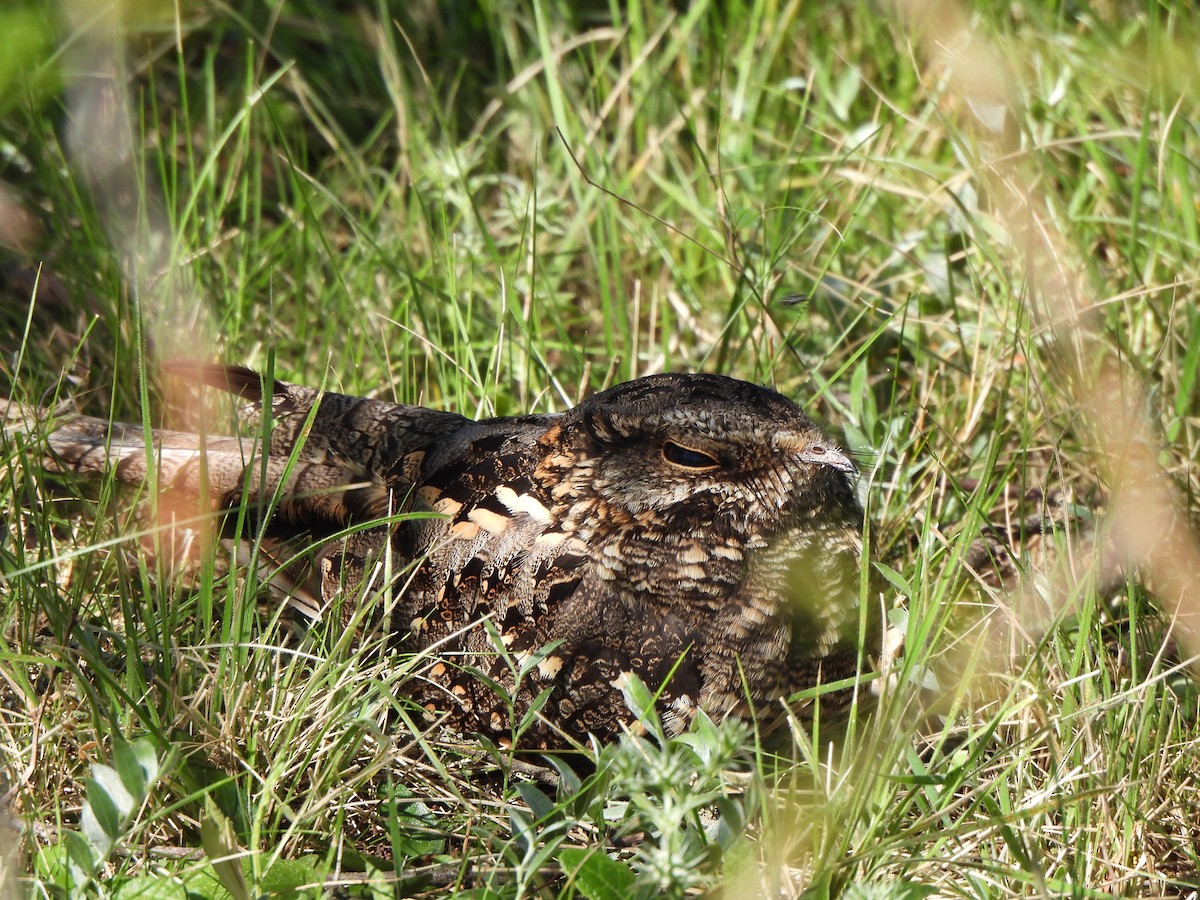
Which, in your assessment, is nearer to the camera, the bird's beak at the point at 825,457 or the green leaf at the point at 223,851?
the green leaf at the point at 223,851

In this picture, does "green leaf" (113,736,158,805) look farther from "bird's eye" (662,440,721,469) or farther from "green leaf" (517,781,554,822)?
"bird's eye" (662,440,721,469)

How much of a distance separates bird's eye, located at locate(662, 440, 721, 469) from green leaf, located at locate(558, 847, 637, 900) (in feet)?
2.54

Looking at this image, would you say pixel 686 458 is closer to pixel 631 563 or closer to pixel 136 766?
pixel 631 563

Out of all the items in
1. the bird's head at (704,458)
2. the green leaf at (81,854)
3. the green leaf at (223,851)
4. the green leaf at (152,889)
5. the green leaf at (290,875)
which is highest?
the bird's head at (704,458)

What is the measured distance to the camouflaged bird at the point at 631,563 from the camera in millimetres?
2293

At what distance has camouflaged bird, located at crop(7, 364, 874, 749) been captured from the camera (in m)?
2.29

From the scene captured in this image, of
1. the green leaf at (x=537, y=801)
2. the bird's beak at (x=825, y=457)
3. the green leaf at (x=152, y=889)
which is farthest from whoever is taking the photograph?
the bird's beak at (x=825, y=457)

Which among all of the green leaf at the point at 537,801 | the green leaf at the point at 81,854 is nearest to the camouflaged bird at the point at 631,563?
the green leaf at the point at 537,801

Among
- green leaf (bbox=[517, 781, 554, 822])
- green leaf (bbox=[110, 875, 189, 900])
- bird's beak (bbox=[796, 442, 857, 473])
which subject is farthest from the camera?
bird's beak (bbox=[796, 442, 857, 473])

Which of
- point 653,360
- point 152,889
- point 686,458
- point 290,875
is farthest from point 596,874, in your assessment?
point 653,360

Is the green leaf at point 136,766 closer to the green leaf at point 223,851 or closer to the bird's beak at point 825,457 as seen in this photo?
the green leaf at point 223,851

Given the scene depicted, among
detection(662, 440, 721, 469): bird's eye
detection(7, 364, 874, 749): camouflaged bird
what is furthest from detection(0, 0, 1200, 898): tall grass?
detection(662, 440, 721, 469): bird's eye

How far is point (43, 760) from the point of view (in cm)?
203

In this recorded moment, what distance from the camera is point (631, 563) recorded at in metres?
2.34
